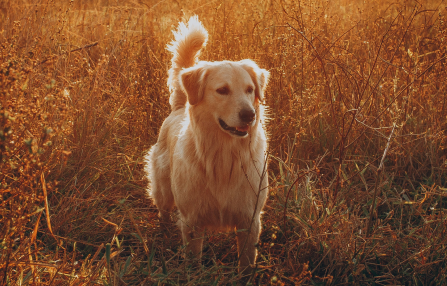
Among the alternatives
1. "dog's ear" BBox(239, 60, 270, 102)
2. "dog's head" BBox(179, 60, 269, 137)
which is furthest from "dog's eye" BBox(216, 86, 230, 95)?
"dog's ear" BBox(239, 60, 270, 102)

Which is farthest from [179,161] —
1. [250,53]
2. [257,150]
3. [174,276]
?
[250,53]

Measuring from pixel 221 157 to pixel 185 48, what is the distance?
132 cm

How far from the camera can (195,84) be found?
9.16 ft

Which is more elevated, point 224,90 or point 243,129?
point 224,90

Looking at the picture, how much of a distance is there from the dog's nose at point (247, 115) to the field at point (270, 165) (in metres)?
0.48

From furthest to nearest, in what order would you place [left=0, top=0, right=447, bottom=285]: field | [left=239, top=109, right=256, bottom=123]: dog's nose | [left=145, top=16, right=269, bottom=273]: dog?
[left=145, top=16, right=269, bottom=273]: dog → [left=239, top=109, right=256, bottom=123]: dog's nose → [left=0, top=0, right=447, bottom=285]: field

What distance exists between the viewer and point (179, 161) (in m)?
2.81

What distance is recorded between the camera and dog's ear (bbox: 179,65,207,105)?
2.76 m

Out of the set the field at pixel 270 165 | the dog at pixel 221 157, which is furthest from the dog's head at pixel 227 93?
the field at pixel 270 165

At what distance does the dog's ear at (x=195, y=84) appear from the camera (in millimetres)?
2764

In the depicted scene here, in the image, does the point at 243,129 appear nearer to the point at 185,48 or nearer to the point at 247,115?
the point at 247,115

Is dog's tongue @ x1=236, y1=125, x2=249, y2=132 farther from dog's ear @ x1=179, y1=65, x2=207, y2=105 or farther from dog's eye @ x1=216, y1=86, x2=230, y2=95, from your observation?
dog's ear @ x1=179, y1=65, x2=207, y2=105

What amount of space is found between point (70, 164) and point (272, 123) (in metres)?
1.93

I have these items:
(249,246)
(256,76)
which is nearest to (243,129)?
(256,76)
